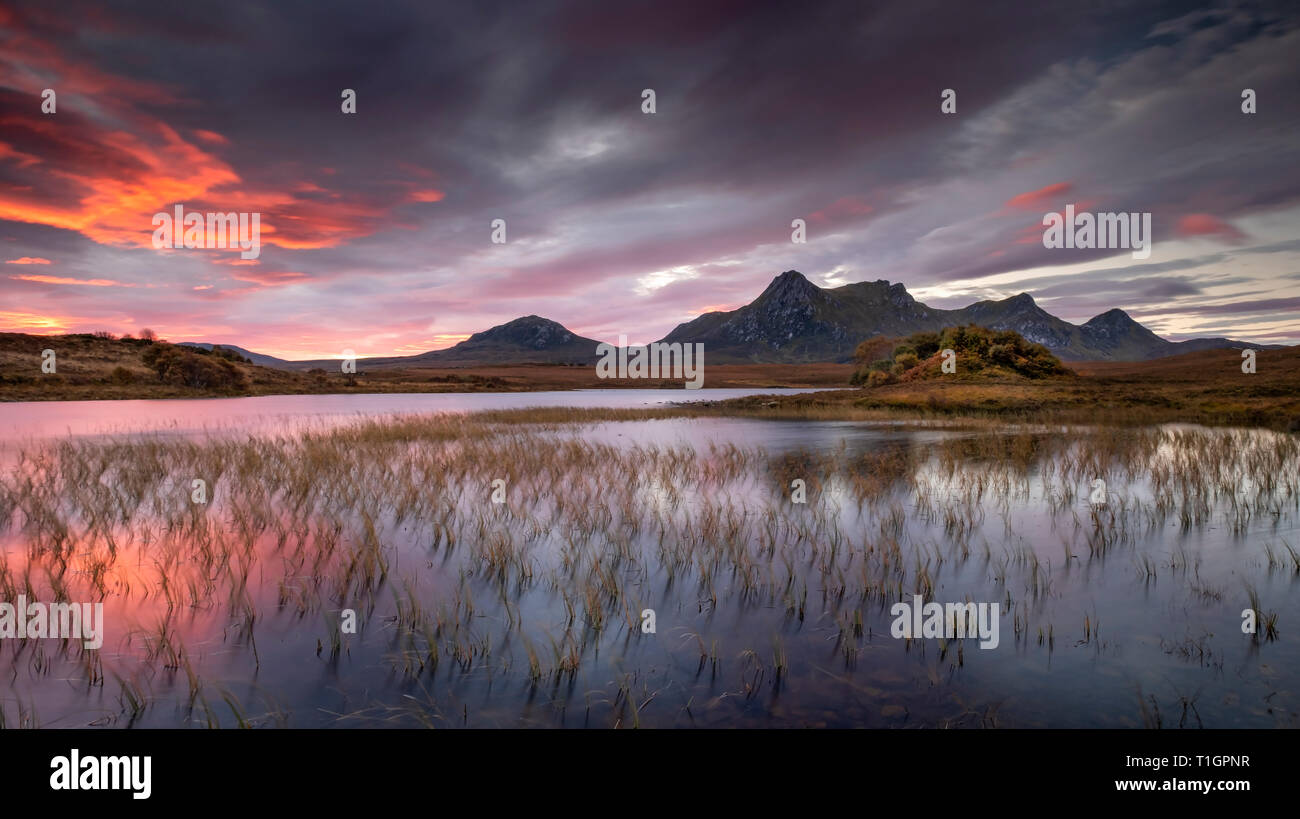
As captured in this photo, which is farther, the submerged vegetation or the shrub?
the shrub

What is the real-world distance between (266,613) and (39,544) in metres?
6.91

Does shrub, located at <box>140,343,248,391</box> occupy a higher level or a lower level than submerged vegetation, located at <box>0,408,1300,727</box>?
higher

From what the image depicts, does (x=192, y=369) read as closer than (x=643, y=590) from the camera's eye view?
No

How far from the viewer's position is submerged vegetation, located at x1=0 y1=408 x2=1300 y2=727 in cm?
570

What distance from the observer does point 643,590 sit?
29.2 feet

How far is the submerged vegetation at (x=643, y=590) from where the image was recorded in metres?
5.70

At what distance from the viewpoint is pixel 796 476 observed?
60.5ft

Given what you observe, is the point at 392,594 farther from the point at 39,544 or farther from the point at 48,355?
the point at 48,355

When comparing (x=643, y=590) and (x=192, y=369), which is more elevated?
(x=192, y=369)

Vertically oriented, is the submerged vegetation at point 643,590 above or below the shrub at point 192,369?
below

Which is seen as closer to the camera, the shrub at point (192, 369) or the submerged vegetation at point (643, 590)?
the submerged vegetation at point (643, 590)

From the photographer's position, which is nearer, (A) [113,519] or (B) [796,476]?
(A) [113,519]
